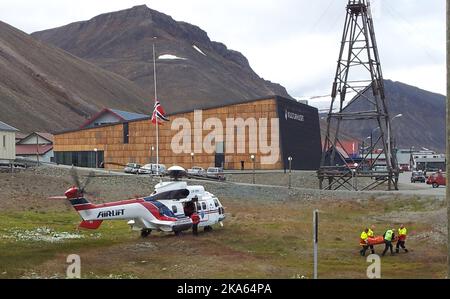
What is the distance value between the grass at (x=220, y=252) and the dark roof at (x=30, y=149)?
2328 inches

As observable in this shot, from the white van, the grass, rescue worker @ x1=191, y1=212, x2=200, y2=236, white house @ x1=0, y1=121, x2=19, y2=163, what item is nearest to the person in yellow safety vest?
the grass

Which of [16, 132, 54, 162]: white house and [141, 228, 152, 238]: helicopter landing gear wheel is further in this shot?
[16, 132, 54, 162]: white house

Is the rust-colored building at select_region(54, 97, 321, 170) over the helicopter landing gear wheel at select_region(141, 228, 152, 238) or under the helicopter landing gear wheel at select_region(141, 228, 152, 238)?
over

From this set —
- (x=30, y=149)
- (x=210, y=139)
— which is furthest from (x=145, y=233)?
(x=30, y=149)

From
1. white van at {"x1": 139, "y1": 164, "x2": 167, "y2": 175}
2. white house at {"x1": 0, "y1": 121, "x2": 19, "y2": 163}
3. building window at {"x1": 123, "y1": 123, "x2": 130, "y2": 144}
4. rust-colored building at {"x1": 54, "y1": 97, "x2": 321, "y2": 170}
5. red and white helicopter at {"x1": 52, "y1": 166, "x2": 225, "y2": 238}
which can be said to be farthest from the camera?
building window at {"x1": 123, "y1": 123, "x2": 130, "y2": 144}

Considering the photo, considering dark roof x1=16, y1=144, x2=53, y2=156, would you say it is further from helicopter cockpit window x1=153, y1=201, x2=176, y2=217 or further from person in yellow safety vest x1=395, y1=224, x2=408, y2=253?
person in yellow safety vest x1=395, y1=224, x2=408, y2=253

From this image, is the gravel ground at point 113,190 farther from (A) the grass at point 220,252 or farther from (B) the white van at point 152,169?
(A) the grass at point 220,252

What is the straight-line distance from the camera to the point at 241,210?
48688 mm

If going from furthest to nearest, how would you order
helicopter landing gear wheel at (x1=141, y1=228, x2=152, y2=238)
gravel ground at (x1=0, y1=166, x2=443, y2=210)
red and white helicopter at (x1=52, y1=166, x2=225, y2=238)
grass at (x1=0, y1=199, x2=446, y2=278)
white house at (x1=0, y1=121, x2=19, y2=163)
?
white house at (x1=0, y1=121, x2=19, y2=163)
gravel ground at (x1=0, y1=166, x2=443, y2=210)
helicopter landing gear wheel at (x1=141, y1=228, x2=152, y2=238)
red and white helicopter at (x1=52, y1=166, x2=225, y2=238)
grass at (x1=0, y1=199, x2=446, y2=278)

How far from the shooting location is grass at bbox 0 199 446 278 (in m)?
24.2

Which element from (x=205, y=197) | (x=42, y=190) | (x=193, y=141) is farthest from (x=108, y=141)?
(x=205, y=197)

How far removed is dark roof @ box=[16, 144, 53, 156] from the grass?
59124 mm

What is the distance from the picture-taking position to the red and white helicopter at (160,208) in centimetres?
2977
